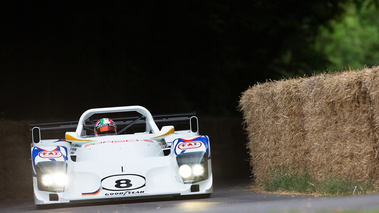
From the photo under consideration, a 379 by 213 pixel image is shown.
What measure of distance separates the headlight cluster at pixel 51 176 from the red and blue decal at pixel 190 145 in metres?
1.83

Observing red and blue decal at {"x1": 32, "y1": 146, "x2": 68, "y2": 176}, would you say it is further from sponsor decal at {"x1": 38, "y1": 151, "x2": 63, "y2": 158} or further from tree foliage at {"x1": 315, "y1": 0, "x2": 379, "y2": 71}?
tree foliage at {"x1": 315, "y1": 0, "x2": 379, "y2": 71}

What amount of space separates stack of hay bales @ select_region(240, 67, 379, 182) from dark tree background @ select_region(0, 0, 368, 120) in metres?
10.8

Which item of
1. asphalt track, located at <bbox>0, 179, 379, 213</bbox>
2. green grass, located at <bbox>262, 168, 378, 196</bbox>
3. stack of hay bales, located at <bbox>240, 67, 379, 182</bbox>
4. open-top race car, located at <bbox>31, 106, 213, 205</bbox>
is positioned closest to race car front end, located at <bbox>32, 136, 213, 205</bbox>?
open-top race car, located at <bbox>31, 106, 213, 205</bbox>

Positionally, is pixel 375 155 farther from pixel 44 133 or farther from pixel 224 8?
pixel 224 8

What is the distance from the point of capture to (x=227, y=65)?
32656 mm

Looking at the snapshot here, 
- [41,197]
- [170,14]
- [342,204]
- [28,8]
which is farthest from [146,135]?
[170,14]

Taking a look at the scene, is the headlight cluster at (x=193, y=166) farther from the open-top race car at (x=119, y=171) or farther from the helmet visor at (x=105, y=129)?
the helmet visor at (x=105, y=129)

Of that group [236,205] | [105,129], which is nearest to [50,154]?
[105,129]

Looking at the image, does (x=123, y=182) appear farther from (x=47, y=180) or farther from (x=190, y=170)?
(x=47, y=180)

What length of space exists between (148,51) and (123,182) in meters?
16.8

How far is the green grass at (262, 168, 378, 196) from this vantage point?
12.9 meters

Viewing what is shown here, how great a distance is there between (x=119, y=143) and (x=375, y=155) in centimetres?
417

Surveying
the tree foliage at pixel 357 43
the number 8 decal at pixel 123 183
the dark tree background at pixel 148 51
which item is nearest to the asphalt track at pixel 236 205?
the number 8 decal at pixel 123 183

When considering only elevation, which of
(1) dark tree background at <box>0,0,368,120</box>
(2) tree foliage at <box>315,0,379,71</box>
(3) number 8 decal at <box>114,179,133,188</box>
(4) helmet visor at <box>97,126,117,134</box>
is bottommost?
(3) number 8 decal at <box>114,179,133,188</box>
